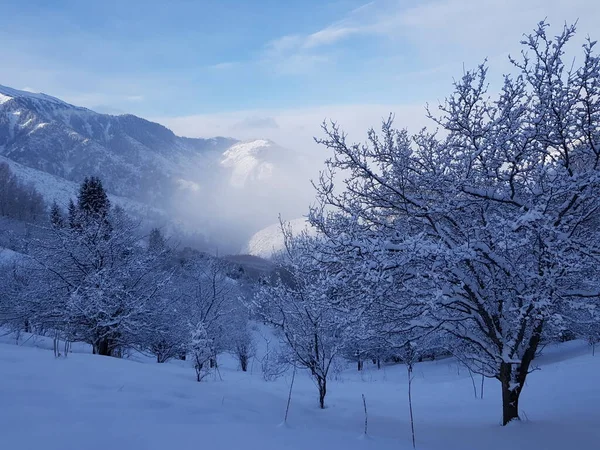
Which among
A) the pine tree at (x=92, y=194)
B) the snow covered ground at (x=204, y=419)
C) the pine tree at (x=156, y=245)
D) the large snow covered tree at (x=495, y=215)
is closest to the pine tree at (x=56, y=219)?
the pine tree at (x=92, y=194)

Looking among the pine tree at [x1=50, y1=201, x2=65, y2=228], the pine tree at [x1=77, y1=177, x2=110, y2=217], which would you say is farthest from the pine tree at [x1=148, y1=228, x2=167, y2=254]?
the pine tree at [x1=77, y1=177, x2=110, y2=217]

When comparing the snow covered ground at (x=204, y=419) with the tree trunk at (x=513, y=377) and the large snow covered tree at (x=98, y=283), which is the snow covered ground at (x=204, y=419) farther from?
the large snow covered tree at (x=98, y=283)

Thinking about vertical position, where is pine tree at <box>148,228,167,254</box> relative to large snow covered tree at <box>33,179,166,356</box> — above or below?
above

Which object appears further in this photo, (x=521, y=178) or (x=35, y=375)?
(x=521, y=178)

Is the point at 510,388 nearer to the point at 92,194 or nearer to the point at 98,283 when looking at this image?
the point at 98,283

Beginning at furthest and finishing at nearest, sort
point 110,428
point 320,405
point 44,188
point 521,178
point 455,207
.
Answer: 1. point 44,188
2. point 320,405
3. point 521,178
4. point 455,207
5. point 110,428

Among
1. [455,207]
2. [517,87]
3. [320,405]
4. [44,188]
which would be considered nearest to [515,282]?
[455,207]

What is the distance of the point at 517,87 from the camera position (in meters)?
6.26

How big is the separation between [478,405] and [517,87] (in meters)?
8.38

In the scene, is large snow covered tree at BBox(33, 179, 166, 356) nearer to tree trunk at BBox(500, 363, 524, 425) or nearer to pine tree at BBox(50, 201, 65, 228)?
pine tree at BBox(50, 201, 65, 228)

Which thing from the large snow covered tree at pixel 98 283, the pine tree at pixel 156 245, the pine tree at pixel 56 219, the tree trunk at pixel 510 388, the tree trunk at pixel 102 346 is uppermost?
the pine tree at pixel 56 219

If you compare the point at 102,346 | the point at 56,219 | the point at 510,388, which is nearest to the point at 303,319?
the point at 510,388

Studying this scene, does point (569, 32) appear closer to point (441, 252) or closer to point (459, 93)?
point (459, 93)

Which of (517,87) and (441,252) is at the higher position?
(517,87)
